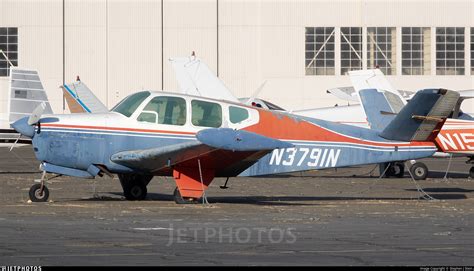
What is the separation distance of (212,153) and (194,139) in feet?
2.95

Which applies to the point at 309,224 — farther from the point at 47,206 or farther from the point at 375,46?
the point at 375,46

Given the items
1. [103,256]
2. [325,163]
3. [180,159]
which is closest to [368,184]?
[325,163]

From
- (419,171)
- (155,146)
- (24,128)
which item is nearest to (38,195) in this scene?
(24,128)

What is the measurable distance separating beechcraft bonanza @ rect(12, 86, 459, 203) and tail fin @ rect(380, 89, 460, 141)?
16 mm

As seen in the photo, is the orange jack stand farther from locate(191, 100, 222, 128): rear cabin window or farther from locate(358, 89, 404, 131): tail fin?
locate(358, 89, 404, 131): tail fin

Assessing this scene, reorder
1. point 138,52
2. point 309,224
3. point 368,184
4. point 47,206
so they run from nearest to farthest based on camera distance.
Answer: point 309,224 < point 47,206 < point 368,184 < point 138,52

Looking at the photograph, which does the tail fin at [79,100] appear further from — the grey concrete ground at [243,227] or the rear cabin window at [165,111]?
the rear cabin window at [165,111]

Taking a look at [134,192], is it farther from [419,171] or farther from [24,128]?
[419,171]

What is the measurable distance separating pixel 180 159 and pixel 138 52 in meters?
33.6

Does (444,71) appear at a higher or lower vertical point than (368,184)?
higher

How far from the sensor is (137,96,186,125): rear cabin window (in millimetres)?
17938

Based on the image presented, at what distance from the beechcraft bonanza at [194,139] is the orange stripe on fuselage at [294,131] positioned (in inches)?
0.7

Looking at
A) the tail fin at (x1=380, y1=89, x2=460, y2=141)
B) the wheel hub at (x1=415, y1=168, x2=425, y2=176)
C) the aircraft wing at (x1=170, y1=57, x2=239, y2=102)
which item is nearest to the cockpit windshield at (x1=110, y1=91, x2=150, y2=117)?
the tail fin at (x1=380, y1=89, x2=460, y2=141)

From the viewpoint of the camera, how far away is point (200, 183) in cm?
1770
